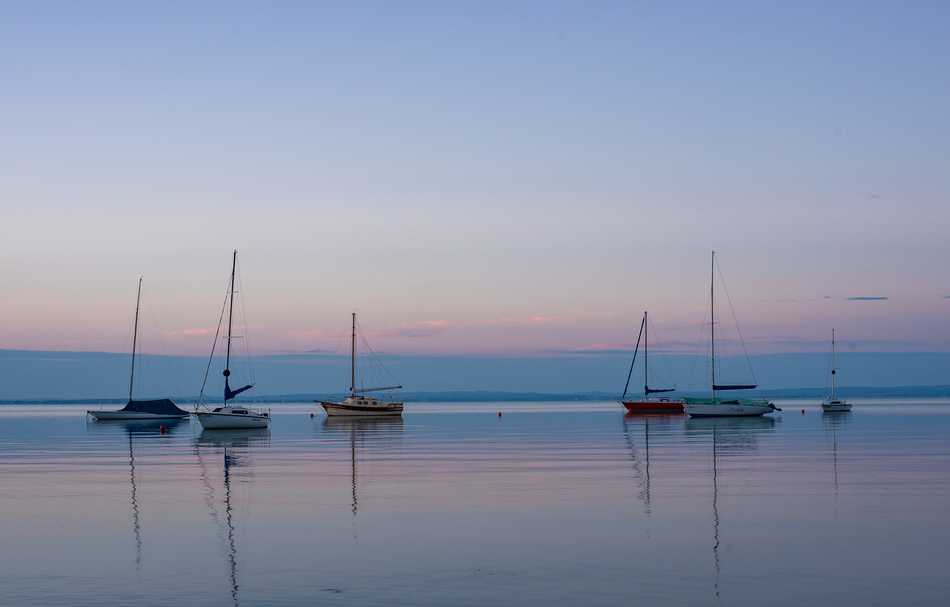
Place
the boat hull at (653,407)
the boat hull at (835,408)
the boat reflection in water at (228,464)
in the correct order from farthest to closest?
the boat hull at (835,408) → the boat hull at (653,407) → the boat reflection in water at (228,464)

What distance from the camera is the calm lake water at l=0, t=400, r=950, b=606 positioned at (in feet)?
69.5

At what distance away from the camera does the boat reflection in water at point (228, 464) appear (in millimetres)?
25484

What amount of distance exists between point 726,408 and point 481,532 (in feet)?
364

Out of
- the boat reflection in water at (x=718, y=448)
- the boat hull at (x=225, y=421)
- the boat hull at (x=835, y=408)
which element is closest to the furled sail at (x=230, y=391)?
the boat hull at (x=225, y=421)

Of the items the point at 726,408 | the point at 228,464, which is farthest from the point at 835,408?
the point at 228,464

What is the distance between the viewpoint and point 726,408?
135250 mm

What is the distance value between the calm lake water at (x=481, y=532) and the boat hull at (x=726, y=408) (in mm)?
76969

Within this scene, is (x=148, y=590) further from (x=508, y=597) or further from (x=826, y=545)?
(x=826, y=545)

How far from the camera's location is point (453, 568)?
23516mm

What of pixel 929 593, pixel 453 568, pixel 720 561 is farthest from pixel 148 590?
pixel 929 593

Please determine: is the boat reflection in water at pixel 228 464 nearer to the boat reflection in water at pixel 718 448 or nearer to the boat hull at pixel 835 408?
the boat reflection in water at pixel 718 448

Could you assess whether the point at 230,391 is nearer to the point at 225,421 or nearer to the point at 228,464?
the point at 225,421

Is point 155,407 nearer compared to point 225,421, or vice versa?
point 225,421

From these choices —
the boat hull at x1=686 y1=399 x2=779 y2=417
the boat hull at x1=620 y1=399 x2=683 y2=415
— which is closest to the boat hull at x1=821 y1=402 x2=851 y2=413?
the boat hull at x1=620 y1=399 x2=683 y2=415
